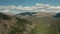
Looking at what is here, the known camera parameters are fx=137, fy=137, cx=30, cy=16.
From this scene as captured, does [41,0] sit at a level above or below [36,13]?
above

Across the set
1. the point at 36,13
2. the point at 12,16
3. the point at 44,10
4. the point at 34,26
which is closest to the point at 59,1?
the point at 44,10

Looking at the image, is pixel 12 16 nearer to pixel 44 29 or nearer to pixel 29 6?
pixel 29 6

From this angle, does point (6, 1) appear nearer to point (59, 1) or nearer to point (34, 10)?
point (34, 10)

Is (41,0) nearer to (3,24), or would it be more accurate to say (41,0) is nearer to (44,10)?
(44,10)

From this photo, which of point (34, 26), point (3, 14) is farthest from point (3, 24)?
point (34, 26)

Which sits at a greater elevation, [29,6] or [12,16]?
[29,6]

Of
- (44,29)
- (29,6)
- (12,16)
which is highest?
(29,6)

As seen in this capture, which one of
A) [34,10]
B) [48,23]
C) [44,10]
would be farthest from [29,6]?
[48,23]
